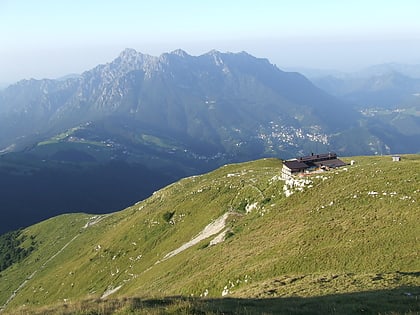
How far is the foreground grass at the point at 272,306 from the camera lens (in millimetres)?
20234

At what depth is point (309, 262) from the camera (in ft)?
141

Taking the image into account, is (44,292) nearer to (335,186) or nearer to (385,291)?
(335,186)

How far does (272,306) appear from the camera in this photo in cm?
2447

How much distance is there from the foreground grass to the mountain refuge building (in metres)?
51.4

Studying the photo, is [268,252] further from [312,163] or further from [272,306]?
[312,163]

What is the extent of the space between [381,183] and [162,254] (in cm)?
4557

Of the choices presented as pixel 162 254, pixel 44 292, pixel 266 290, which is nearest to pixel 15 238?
pixel 44 292

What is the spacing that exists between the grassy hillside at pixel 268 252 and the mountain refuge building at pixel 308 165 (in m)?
6.64

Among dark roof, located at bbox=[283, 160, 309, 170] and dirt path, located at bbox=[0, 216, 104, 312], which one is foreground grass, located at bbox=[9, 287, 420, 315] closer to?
dark roof, located at bbox=[283, 160, 309, 170]

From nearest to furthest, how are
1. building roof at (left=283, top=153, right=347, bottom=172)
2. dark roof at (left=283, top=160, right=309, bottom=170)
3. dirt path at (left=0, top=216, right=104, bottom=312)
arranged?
dark roof at (left=283, top=160, right=309, bottom=170)
building roof at (left=283, top=153, right=347, bottom=172)
dirt path at (left=0, top=216, right=104, bottom=312)

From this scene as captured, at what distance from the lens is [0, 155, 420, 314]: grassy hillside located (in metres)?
29.0

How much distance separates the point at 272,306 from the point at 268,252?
2519 cm

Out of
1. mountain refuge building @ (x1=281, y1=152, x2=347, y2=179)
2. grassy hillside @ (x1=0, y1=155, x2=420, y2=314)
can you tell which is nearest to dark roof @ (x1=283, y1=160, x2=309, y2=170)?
mountain refuge building @ (x1=281, y1=152, x2=347, y2=179)

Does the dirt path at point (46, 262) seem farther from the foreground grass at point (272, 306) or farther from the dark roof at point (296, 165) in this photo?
the foreground grass at point (272, 306)
